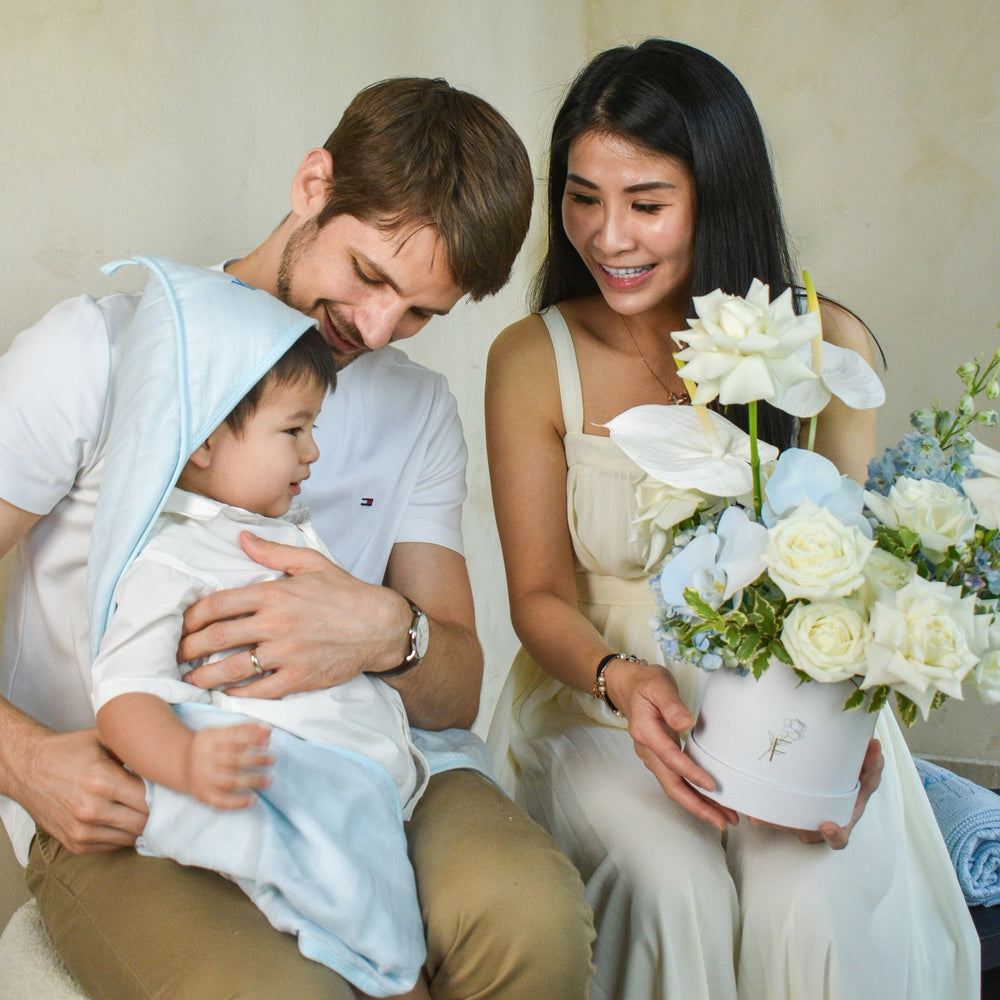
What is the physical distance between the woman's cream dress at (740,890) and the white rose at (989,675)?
0.41m

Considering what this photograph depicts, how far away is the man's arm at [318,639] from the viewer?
127cm

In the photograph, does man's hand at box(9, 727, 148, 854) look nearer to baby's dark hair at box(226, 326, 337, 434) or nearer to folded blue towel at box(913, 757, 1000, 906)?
baby's dark hair at box(226, 326, 337, 434)

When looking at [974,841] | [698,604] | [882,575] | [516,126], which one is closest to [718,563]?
[698,604]

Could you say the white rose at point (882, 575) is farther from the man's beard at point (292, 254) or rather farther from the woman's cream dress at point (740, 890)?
the man's beard at point (292, 254)

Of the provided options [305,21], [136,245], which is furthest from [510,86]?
[136,245]

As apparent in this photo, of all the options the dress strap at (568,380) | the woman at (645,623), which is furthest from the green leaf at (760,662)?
the dress strap at (568,380)

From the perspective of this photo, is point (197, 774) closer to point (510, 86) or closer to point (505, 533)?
point (505, 533)

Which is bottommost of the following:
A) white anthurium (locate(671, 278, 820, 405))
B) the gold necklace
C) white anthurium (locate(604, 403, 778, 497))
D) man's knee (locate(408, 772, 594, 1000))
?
man's knee (locate(408, 772, 594, 1000))

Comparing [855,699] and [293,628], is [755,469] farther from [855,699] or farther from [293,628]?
[293,628]

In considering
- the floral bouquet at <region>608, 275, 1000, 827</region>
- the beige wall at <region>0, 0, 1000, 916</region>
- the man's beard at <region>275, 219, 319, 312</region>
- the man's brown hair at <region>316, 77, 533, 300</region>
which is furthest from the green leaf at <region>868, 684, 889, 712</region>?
the beige wall at <region>0, 0, 1000, 916</region>

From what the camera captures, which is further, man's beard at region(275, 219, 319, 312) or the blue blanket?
man's beard at region(275, 219, 319, 312)

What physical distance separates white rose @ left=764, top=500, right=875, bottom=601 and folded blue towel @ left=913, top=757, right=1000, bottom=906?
98 centimetres

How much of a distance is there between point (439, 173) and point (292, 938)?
0.99m

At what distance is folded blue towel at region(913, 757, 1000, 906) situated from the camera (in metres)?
1.87
